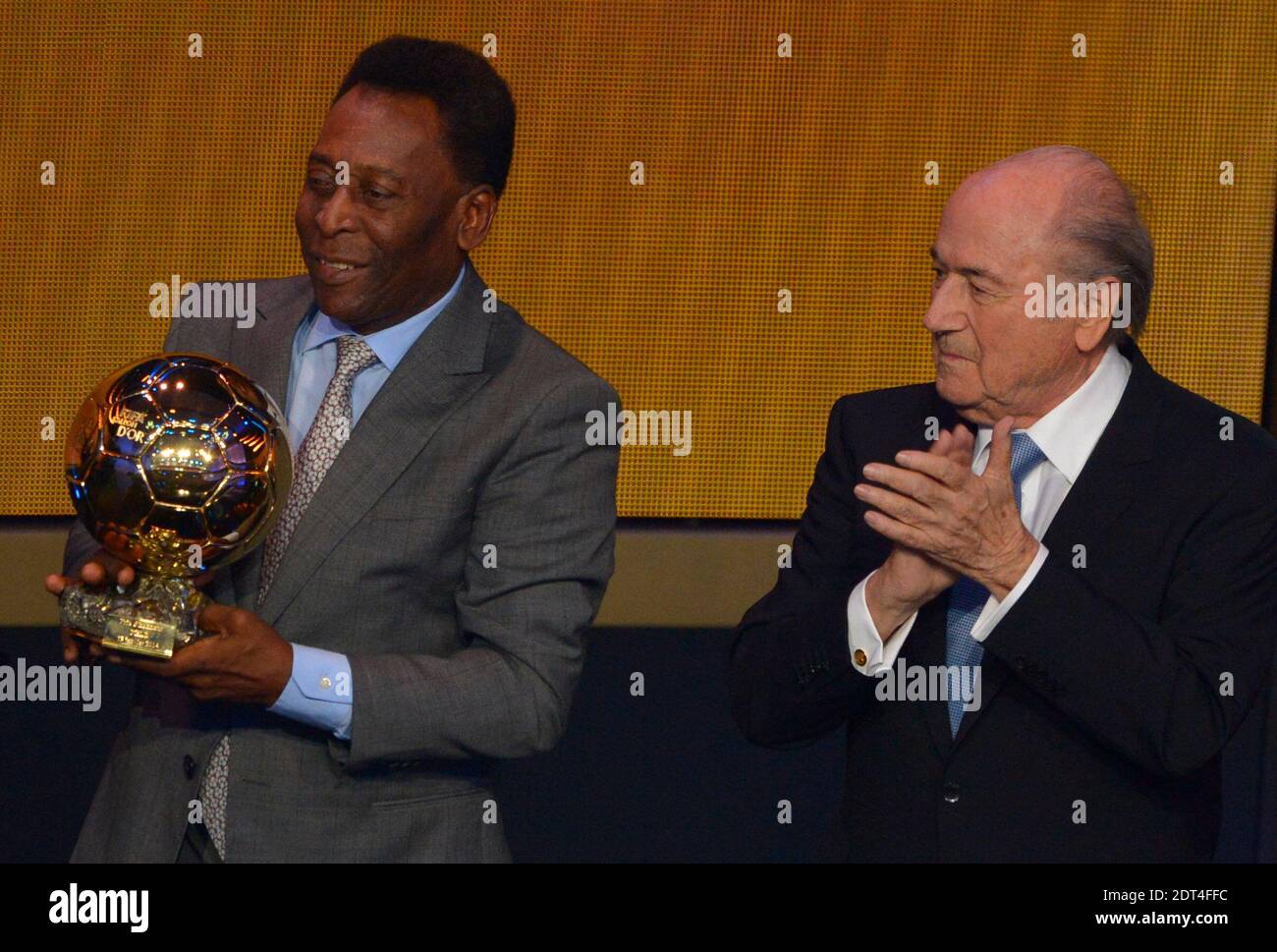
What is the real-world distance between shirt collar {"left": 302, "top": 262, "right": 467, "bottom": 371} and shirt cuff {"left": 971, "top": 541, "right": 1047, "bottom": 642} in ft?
2.52

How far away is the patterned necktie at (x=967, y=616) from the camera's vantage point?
1.98 m

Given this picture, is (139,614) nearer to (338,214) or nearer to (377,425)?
(377,425)

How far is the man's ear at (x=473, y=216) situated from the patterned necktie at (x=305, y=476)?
19 cm

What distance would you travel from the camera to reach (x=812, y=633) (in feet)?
6.54

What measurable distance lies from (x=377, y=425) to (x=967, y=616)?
74 cm

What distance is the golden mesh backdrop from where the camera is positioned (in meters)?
3.35

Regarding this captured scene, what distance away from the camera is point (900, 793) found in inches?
78.5

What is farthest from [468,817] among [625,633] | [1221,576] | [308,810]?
[625,633]

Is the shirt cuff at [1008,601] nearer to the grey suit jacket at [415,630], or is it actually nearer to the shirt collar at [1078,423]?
the shirt collar at [1078,423]

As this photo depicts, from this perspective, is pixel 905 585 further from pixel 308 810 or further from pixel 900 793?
pixel 308 810

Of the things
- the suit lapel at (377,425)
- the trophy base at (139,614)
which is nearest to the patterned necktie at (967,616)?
the suit lapel at (377,425)
